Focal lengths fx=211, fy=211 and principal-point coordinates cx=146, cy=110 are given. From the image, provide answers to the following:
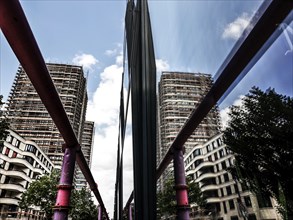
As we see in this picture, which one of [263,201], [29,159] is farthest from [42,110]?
[263,201]

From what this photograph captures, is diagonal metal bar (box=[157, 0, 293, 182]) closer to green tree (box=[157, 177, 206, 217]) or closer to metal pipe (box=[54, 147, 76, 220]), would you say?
green tree (box=[157, 177, 206, 217])

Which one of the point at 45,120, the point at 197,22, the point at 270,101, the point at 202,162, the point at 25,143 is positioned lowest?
the point at 270,101

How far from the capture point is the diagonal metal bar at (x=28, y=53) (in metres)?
0.97

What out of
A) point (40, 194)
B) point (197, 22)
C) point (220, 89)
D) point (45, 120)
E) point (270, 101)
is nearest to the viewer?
point (270, 101)

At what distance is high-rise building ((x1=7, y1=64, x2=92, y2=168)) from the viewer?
30.1 metres

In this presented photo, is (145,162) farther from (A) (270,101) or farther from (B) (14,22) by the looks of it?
(B) (14,22)

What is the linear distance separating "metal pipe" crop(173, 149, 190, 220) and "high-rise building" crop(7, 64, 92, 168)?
90.5ft

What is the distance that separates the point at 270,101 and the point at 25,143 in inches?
935

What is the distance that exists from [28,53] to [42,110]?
96.5ft

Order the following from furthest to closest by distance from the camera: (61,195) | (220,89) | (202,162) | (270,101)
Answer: (202,162), (61,195), (220,89), (270,101)

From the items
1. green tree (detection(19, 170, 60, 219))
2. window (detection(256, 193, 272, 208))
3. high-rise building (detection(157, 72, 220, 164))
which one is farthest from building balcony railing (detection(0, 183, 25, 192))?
window (detection(256, 193, 272, 208))

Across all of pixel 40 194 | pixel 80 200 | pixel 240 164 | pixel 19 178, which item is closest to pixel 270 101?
pixel 240 164

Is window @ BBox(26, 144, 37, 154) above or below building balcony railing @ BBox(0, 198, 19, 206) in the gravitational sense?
above

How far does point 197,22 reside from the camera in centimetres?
228
